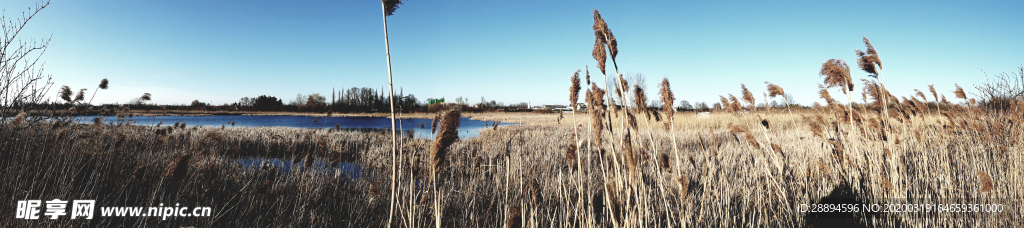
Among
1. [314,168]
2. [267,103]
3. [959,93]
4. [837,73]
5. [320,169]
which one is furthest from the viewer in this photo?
[267,103]

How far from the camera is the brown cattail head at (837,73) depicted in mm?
3096

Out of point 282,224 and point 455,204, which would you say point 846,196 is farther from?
point 282,224

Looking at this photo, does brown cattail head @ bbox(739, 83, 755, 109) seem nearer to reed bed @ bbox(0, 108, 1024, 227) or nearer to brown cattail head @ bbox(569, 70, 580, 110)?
reed bed @ bbox(0, 108, 1024, 227)

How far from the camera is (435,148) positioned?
5.32 feet

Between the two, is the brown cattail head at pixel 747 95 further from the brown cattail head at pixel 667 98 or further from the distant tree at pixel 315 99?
the distant tree at pixel 315 99

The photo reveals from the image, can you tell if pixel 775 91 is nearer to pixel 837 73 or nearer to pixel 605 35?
pixel 837 73

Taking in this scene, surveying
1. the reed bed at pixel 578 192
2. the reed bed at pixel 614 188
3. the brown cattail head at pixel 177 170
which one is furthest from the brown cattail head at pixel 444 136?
the brown cattail head at pixel 177 170

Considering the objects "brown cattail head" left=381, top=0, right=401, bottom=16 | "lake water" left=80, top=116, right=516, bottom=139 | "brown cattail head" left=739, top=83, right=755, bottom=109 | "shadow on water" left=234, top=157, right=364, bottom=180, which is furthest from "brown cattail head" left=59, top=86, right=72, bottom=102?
"brown cattail head" left=739, top=83, right=755, bottom=109

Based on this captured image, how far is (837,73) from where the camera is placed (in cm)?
319

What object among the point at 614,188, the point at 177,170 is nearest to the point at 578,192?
the point at 614,188

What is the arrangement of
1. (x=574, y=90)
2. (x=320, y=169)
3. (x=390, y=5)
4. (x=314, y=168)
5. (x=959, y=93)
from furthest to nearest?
(x=959, y=93), (x=320, y=169), (x=314, y=168), (x=574, y=90), (x=390, y=5)

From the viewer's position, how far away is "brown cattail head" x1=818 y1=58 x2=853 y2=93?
310 cm

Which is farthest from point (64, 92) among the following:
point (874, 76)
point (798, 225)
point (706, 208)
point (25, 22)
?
point (874, 76)

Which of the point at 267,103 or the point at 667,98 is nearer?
the point at 667,98
